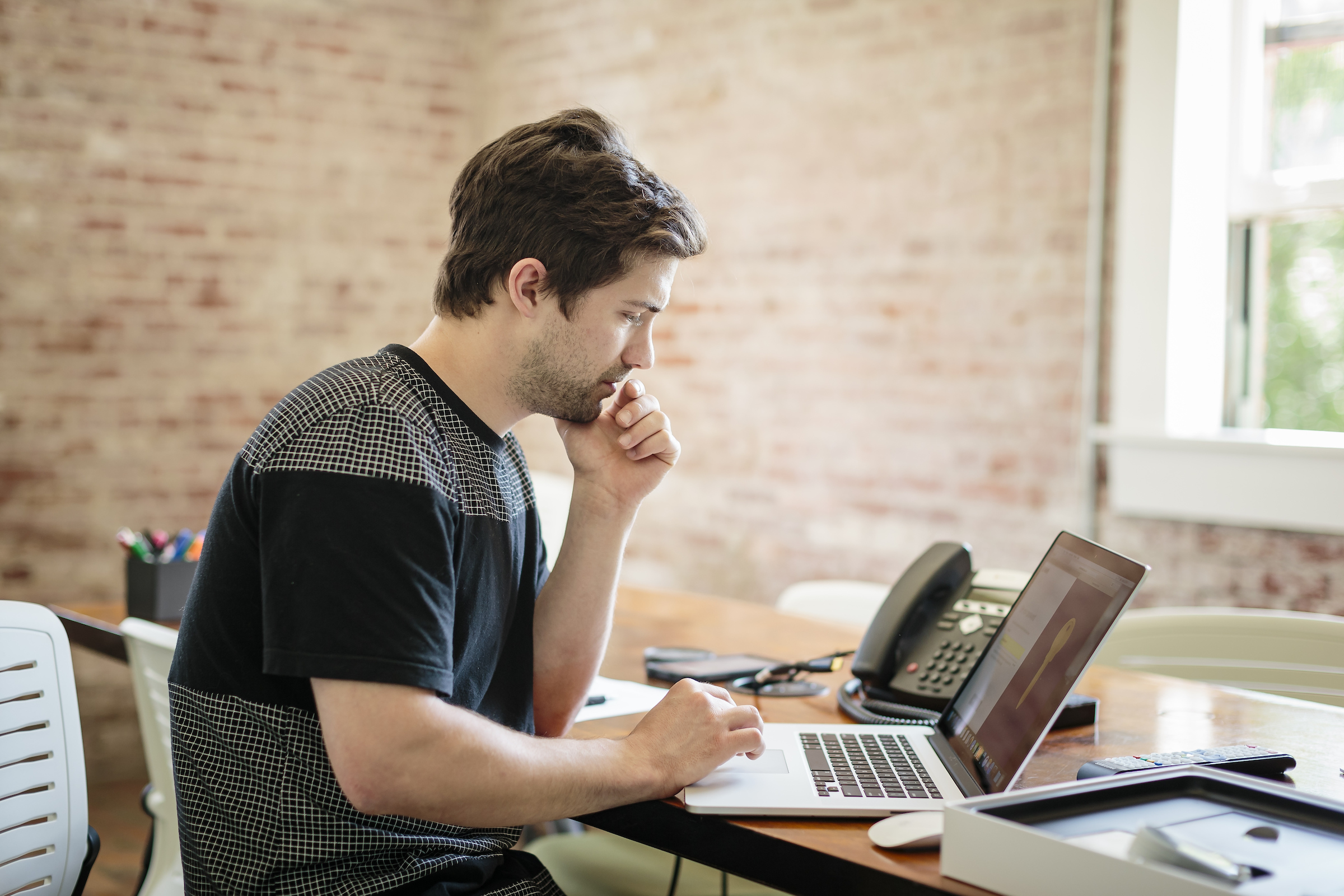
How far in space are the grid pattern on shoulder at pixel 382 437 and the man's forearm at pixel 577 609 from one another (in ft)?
0.75

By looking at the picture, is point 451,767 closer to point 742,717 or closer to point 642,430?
point 742,717

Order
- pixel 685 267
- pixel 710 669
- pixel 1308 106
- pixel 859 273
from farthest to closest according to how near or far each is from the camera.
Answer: pixel 685 267 < pixel 859 273 < pixel 1308 106 < pixel 710 669

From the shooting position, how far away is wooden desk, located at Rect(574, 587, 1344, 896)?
3.45 ft

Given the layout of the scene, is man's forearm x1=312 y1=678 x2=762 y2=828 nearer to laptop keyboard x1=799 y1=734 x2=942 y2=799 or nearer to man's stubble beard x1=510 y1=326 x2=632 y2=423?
laptop keyboard x1=799 y1=734 x2=942 y2=799

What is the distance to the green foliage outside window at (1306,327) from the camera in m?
2.71

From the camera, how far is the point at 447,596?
115 cm

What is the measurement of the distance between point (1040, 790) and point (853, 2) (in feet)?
9.40

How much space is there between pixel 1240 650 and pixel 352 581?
158cm

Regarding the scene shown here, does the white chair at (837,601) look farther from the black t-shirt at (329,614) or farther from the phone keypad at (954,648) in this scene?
the black t-shirt at (329,614)

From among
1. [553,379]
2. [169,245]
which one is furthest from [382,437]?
[169,245]

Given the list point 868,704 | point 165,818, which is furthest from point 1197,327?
point 165,818

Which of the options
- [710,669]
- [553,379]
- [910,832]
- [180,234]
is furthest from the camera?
[180,234]

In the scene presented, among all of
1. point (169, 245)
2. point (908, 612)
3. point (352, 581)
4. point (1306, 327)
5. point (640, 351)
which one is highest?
point (169, 245)

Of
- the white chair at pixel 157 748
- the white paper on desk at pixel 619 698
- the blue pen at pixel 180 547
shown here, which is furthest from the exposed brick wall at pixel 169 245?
the white paper on desk at pixel 619 698
